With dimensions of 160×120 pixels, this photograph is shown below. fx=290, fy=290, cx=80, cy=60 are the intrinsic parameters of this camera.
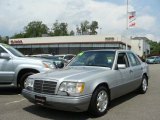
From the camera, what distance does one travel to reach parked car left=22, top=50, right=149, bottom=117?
626cm

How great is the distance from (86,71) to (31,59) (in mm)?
3246

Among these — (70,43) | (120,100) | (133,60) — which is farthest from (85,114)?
(70,43)

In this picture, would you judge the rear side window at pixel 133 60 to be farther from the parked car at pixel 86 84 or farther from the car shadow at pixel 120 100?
the car shadow at pixel 120 100

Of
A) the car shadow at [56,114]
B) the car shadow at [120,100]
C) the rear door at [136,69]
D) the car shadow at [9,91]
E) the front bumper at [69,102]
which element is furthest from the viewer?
the car shadow at [9,91]

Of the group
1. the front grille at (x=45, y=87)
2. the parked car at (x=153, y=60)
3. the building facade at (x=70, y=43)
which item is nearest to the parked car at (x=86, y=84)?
the front grille at (x=45, y=87)

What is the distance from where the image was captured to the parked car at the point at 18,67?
380 inches

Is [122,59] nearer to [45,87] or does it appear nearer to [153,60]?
[45,87]

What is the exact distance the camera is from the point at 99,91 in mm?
6750

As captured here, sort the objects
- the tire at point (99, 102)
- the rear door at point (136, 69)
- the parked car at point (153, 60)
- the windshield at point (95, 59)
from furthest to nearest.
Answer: the parked car at point (153, 60) < the rear door at point (136, 69) < the windshield at point (95, 59) < the tire at point (99, 102)

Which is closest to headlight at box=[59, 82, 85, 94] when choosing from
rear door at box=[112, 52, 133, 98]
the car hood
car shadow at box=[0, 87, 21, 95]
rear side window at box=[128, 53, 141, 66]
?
the car hood

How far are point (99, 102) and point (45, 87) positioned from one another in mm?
1318

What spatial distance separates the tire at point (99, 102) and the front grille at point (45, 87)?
3.01ft

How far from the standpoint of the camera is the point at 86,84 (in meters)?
6.38

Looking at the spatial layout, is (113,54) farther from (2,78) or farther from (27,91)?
(2,78)
